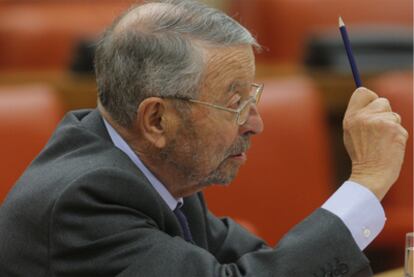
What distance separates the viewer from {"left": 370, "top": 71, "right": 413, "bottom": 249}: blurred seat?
9.53 ft

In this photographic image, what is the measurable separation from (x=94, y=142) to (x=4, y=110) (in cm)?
94

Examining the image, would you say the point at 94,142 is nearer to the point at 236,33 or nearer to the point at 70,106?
the point at 236,33

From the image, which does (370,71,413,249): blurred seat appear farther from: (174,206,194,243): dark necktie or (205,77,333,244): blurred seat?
(174,206,194,243): dark necktie

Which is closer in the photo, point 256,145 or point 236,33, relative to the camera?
point 236,33

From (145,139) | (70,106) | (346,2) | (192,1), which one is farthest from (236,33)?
(346,2)

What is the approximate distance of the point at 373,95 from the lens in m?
1.49

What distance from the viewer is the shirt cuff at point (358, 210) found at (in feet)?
4.67

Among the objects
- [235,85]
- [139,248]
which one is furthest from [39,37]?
[139,248]

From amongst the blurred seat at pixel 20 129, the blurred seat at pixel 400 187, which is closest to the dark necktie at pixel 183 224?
the blurred seat at pixel 20 129

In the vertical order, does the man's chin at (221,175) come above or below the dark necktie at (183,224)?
above

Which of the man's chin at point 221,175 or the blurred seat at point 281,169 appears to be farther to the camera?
the blurred seat at point 281,169

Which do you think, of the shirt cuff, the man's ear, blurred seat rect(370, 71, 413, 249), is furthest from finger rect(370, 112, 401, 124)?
blurred seat rect(370, 71, 413, 249)

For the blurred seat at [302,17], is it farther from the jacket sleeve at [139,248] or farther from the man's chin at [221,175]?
the jacket sleeve at [139,248]

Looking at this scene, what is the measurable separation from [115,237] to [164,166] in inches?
7.5
